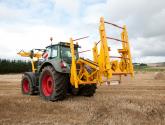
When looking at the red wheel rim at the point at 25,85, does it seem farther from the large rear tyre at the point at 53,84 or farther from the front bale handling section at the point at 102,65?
the front bale handling section at the point at 102,65

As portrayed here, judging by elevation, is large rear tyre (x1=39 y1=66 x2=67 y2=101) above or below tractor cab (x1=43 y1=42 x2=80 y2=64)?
below

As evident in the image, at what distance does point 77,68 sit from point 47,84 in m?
1.56

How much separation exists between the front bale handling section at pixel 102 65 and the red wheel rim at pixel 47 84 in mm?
1289

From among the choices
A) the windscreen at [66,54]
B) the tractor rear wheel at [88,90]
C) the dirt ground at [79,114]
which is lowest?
the dirt ground at [79,114]

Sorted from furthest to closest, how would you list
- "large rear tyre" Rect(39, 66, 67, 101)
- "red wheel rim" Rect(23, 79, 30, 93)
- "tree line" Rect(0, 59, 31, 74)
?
1. "tree line" Rect(0, 59, 31, 74)
2. "red wheel rim" Rect(23, 79, 30, 93)
3. "large rear tyre" Rect(39, 66, 67, 101)

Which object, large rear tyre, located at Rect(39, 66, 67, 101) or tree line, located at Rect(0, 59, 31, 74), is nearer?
large rear tyre, located at Rect(39, 66, 67, 101)

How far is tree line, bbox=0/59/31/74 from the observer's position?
5591 centimetres

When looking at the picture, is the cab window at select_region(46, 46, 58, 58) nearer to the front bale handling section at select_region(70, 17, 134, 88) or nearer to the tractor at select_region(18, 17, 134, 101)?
the tractor at select_region(18, 17, 134, 101)

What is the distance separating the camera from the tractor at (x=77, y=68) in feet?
28.8

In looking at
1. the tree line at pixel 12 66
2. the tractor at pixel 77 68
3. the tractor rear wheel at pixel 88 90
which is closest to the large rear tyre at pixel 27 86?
the tractor at pixel 77 68

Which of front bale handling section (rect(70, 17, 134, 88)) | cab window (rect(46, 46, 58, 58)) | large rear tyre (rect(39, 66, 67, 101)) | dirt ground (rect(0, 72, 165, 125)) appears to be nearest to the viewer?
dirt ground (rect(0, 72, 165, 125))

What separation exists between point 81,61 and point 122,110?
2.41 metres

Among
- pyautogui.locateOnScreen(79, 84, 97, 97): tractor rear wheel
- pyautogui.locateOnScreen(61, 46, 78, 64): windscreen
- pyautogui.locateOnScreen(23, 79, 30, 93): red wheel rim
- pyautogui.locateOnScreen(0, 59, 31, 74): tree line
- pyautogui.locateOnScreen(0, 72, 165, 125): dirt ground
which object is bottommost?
pyautogui.locateOnScreen(0, 72, 165, 125): dirt ground

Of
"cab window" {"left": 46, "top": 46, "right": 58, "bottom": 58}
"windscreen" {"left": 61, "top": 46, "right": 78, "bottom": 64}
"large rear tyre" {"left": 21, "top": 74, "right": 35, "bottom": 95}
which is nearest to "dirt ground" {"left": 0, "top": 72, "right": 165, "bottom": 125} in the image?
"windscreen" {"left": 61, "top": 46, "right": 78, "bottom": 64}
